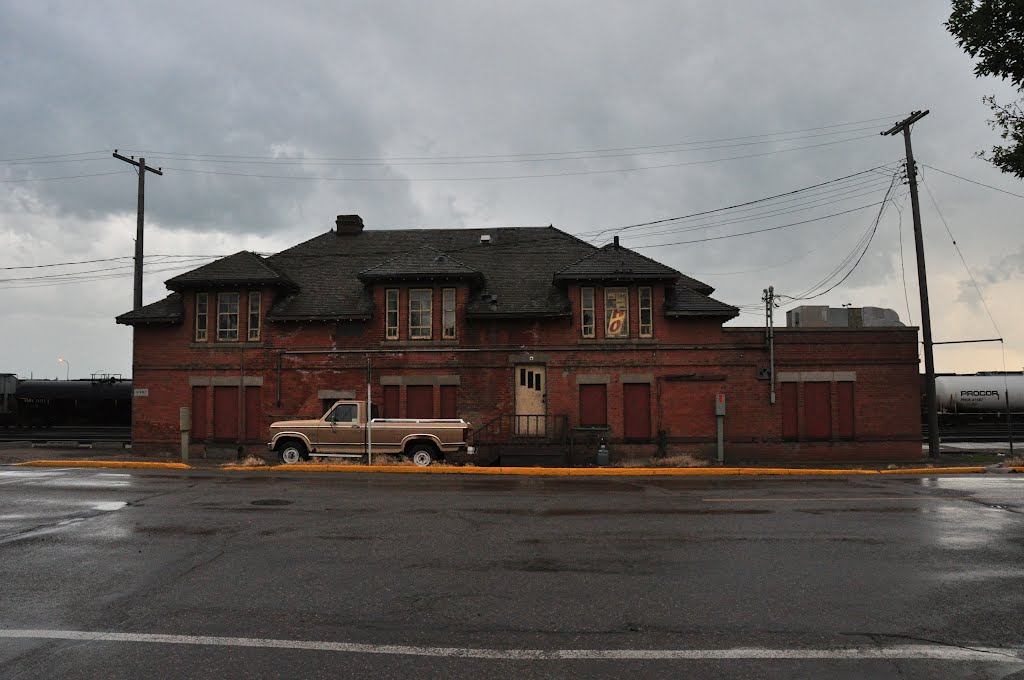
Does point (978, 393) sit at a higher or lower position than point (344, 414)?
higher

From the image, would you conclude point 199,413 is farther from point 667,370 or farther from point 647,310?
point 667,370

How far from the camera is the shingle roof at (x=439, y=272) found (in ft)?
76.4

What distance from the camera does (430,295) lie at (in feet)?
78.2

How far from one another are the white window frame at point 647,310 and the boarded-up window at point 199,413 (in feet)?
52.6

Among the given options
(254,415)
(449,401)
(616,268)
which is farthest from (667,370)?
(254,415)

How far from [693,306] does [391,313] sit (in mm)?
10701

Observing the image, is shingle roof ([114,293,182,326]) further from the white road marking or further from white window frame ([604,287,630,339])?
the white road marking

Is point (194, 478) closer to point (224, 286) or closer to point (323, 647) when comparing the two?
point (224, 286)

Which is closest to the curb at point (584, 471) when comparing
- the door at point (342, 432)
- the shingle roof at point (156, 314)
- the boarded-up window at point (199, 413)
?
the door at point (342, 432)

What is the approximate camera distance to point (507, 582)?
6945 millimetres

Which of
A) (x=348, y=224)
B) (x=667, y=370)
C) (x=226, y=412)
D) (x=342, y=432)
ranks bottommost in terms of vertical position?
(x=342, y=432)

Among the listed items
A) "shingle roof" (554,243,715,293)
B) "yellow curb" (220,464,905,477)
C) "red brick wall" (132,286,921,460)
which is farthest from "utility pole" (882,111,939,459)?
"shingle roof" (554,243,715,293)

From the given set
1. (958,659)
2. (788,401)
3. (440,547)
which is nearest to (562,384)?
(788,401)

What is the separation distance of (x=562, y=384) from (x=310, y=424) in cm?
858
